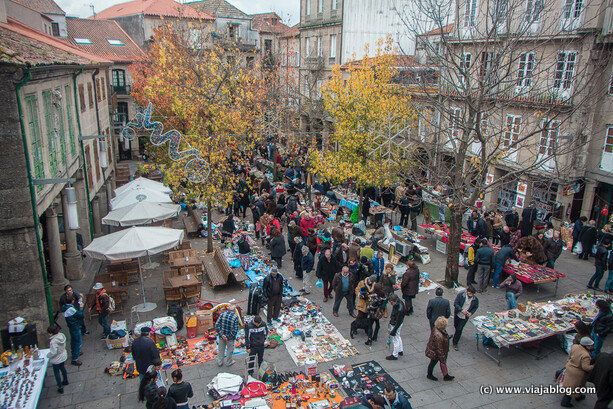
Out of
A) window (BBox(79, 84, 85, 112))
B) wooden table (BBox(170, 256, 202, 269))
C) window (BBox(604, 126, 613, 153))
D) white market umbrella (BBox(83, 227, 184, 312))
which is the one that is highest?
window (BBox(79, 84, 85, 112))

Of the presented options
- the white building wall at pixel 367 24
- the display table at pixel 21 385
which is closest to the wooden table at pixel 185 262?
the display table at pixel 21 385

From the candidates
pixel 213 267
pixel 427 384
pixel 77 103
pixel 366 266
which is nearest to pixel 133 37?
pixel 77 103

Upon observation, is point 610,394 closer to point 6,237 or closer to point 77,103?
point 6,237

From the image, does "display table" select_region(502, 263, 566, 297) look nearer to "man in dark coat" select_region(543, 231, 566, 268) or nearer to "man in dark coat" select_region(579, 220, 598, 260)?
"man in dark coat" select_region(543, 231, 566, 268)

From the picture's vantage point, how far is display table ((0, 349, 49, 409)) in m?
7.75

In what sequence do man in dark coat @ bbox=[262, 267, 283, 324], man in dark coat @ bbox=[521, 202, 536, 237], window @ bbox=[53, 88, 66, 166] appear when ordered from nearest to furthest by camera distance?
man in dark coat @ bbox=[262, 267, 283, 324] < window @ bbox=[53, 88, 66, 166] < man in dark coat @ bbox=[521, 202, 536, 237]

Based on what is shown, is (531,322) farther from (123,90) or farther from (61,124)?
(123,90)

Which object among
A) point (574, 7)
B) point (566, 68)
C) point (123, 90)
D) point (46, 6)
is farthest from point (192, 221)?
point (46, 6)

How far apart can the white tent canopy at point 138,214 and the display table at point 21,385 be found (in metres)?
5.93

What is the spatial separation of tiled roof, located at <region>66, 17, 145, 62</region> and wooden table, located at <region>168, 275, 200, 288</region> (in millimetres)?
29556

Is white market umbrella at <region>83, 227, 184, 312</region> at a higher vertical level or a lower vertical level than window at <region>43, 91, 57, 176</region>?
lower

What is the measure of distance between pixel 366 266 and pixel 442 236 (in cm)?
589

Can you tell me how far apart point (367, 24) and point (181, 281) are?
27.5 meters

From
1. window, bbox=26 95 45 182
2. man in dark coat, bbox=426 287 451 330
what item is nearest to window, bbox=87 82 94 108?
window, bbox=26 95 45 182
